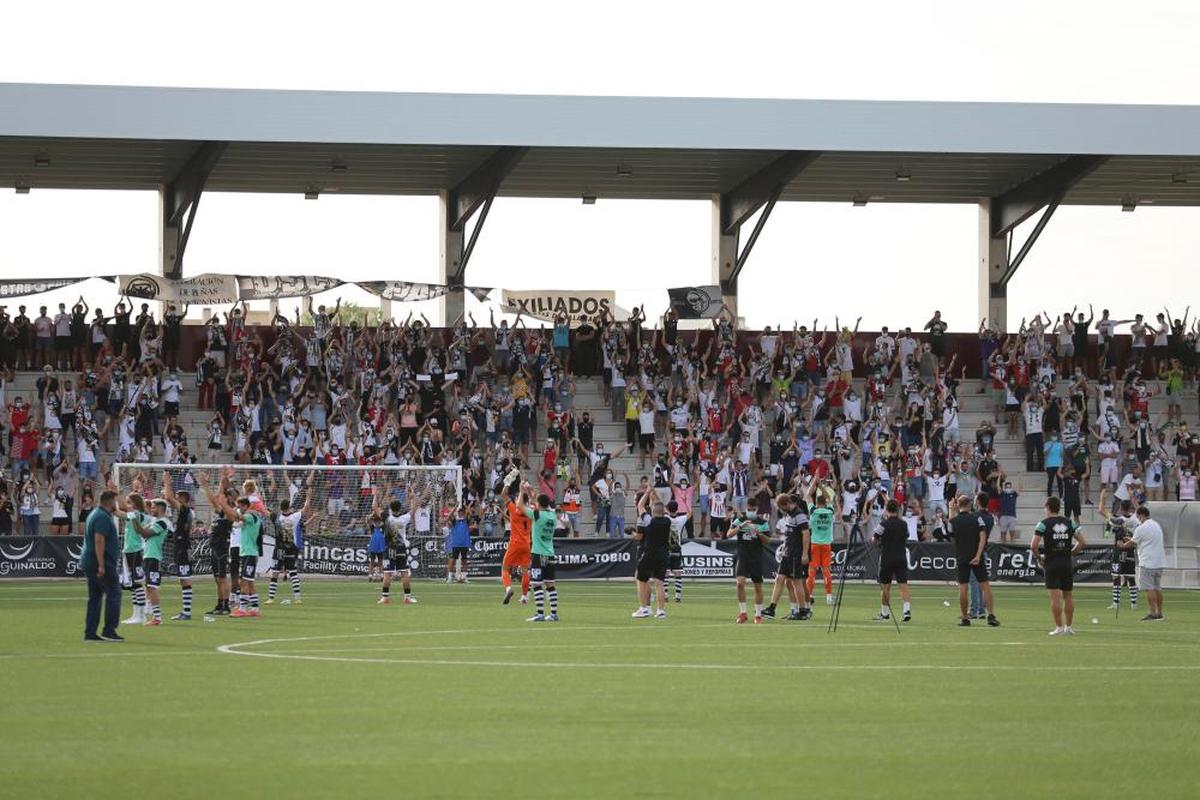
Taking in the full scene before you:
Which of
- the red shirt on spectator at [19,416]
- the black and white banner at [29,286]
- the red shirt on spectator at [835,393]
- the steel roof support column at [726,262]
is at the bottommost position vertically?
the red shirt on spectator at [19,416]

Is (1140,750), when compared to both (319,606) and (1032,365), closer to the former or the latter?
(319,606)

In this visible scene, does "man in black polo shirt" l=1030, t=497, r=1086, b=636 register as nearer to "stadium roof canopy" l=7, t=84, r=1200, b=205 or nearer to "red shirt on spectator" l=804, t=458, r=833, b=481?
"red shirt on spectator" l=804, t=458, r=833, b=481

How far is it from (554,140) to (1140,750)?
3367 centimetres

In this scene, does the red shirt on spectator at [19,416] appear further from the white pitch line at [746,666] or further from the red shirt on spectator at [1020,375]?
the red shirt on spectator at [1020,375]

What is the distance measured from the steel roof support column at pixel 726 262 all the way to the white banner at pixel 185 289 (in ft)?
46.5

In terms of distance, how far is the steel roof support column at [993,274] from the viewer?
5350cm

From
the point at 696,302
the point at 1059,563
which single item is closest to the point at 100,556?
the point at 1059,563

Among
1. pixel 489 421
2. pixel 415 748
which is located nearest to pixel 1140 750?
pixel 415 748

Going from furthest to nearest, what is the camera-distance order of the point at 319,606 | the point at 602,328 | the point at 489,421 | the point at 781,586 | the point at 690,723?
the point at 602,328, the point at 489,421, the point at 319,606, the point at 781,586, the point at 690,723

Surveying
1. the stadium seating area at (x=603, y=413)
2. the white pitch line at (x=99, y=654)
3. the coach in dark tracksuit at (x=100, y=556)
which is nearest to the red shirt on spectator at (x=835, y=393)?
the stadium seating area at (x=603, y=413)

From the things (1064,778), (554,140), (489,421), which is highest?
(554,140)

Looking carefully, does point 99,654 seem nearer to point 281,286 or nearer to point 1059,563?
point 1059,563

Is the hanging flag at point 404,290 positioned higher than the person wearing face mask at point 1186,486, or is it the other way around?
the hanging flag at point 404,290

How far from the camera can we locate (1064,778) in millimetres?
11992
